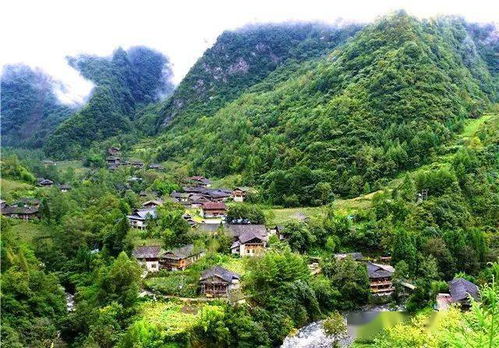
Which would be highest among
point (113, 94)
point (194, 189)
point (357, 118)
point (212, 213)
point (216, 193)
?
point (113, 94)

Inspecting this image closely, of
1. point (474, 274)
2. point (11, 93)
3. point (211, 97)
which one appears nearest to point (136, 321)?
point (474, 274)

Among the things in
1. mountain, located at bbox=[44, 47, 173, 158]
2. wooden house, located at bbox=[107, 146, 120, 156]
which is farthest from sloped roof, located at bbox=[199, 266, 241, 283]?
mountain, located at bbox=[44, 47, 173, 158]

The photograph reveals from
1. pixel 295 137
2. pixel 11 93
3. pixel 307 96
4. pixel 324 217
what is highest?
pixel 11 93

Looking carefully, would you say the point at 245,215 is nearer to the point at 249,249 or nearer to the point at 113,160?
the point at 249,249

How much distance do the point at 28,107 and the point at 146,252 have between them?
81279 millimetres

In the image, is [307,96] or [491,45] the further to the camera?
[491,45]

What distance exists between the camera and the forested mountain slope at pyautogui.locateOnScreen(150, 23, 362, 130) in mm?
101625

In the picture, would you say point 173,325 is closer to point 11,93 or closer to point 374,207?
point 374,207

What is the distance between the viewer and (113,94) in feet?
388

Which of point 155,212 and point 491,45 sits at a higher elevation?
point 491,45

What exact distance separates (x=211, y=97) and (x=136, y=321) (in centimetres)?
7782

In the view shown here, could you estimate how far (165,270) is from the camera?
36.4 m

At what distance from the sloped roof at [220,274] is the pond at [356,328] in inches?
200

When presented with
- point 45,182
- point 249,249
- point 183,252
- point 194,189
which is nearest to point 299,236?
point 249,249
